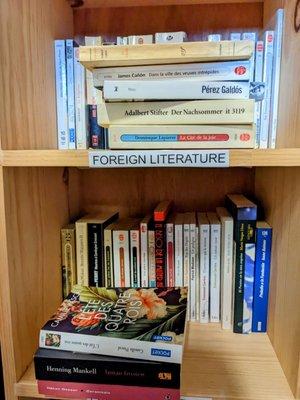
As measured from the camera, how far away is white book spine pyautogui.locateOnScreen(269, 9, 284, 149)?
2.19ft

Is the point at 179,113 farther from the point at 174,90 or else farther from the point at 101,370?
the point at 101,370

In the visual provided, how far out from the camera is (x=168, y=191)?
2.96ft

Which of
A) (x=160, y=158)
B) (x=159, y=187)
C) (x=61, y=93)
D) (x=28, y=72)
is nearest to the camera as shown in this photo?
(x=160, y=158)

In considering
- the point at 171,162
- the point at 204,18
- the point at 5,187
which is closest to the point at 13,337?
the point at 5,187

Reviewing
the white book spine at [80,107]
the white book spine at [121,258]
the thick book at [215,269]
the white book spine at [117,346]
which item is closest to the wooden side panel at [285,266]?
the thick book at [215,269]

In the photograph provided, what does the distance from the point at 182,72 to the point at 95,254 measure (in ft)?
1.54

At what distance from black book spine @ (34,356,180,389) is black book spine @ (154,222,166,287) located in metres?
0.26

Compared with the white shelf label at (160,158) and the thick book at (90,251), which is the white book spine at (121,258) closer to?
the thick book at (90,251)

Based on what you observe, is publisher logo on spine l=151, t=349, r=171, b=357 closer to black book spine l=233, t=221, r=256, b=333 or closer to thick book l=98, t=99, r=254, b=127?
black book spine l=233, t=221, r=256, b=333

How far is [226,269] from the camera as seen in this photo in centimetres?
76

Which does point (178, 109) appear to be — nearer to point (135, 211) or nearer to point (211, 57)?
point (211, 57)

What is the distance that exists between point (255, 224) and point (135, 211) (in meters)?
0.34

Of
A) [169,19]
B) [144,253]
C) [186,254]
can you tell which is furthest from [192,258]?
[169,19]

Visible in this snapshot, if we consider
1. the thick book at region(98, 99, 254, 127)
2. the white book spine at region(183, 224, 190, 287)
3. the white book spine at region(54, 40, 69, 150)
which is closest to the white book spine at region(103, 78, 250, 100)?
the thick book at region(98, 99, 254, 127)
